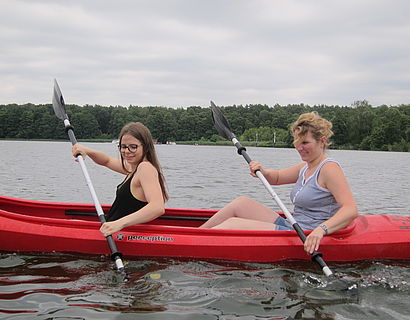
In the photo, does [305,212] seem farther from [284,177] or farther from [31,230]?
[31,230]

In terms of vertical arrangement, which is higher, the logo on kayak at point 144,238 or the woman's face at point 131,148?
the woman's face at point 131,148

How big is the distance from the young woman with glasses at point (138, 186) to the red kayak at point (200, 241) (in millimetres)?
299

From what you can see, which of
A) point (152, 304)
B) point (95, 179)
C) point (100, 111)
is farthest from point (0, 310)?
point (100, 111)

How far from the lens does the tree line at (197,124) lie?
66.6 metres

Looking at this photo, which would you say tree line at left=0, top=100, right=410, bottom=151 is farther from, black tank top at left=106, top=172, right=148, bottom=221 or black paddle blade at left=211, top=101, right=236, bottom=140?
black tank top at left=106, top=172, right=148, bottom=221

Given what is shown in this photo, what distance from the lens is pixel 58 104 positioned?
6.59 metres

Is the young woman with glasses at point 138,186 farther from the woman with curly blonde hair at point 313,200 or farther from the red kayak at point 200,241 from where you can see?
the woman with curly blonde hair at point 313,200

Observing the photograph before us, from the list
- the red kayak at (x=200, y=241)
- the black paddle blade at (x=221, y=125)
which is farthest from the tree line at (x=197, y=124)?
the red kayak at (x=200, y=241)

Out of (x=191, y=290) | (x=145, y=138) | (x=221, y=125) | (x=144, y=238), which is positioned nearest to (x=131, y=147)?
(x=145, y=138)

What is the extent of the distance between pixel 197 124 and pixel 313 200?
A: 78.3 meters

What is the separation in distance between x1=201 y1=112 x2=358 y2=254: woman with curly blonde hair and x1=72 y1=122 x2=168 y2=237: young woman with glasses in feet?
2.76

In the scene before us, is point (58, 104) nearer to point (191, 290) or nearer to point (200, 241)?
point (200, 241)

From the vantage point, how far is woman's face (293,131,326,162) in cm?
416

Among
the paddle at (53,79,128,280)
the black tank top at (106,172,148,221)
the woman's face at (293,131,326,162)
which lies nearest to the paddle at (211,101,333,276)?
the woman's face at (293,131,326,162)
